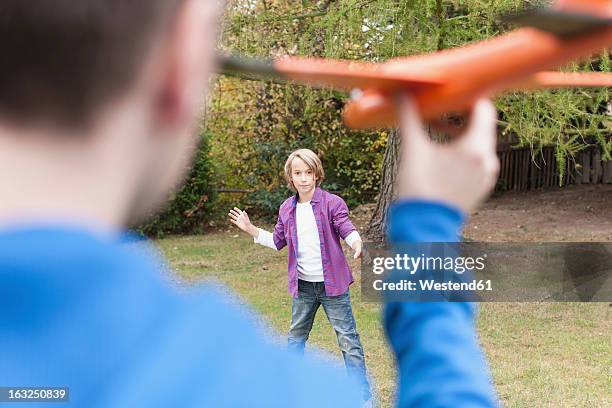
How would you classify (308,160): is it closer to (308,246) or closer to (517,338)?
(308,246)

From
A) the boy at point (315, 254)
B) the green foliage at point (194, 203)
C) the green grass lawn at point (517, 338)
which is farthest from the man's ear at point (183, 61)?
the green foliage at point (194, 203)

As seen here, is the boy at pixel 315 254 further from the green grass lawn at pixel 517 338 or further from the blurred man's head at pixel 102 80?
the blurred man's head at pixel 102 80

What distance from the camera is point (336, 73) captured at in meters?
0.81

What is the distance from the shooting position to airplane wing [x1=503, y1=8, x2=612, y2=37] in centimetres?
69

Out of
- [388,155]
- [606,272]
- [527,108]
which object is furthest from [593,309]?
[388,155]

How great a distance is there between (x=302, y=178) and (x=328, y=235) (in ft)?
1.50

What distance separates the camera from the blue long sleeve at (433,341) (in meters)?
0.67

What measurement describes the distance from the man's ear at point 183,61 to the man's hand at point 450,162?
26 cm

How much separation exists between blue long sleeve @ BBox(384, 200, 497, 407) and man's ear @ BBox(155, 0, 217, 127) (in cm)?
28

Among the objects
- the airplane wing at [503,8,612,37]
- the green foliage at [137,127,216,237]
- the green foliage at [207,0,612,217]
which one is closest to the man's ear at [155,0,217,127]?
the airplane wing at [503,8,612,37]

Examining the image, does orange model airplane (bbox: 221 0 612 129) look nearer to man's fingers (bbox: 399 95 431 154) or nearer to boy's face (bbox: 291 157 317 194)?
man's fingers (bbox: 399 95 431 154)

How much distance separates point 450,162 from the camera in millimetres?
750

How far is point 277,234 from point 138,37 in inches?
219

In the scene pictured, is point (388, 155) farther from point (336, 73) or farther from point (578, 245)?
point (336, 73)
